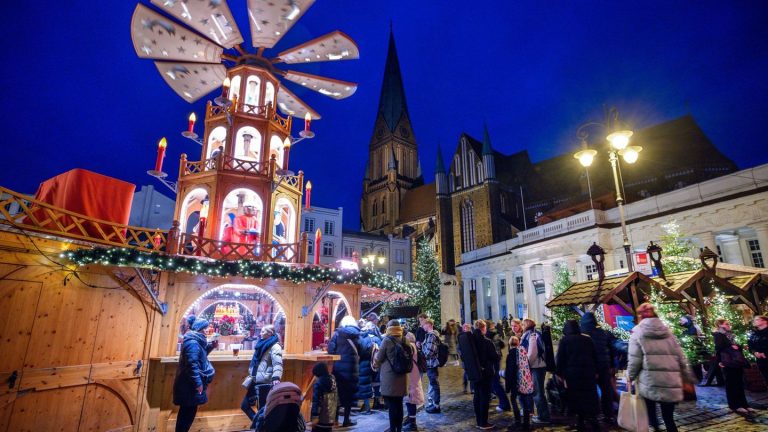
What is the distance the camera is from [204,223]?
12.0 m

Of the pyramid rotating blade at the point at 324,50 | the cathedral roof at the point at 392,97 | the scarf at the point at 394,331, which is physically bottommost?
the scarf at the point at 394,331

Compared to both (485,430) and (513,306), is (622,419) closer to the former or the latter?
(485,430)

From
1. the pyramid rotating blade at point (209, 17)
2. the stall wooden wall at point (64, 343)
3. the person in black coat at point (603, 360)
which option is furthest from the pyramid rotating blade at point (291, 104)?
the person in black coat at point (603, 360)

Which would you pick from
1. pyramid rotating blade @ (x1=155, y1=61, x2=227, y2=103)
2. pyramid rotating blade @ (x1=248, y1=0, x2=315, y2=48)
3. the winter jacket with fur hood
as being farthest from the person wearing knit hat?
pyramid rotating blade @ (x1=155, y1=61, x2=227, y2=103)

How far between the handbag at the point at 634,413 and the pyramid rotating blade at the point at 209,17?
1448 cm

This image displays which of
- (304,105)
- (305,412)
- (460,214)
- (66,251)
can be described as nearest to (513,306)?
(460,214)

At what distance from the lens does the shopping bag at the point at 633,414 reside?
5.11 m

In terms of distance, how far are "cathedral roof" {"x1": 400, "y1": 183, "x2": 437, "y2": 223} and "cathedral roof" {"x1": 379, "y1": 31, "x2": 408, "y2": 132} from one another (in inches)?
616

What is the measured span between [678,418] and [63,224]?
41.0ft

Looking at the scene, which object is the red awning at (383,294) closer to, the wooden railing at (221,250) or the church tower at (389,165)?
the wooden railing at (221,250)

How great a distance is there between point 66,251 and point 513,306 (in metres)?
31.2

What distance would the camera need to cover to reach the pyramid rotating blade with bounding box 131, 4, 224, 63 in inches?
462

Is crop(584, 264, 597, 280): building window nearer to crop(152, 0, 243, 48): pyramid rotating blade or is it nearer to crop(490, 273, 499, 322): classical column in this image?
crop(490, 273, 499, 322): classical column

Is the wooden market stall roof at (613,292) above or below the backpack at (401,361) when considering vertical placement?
above
